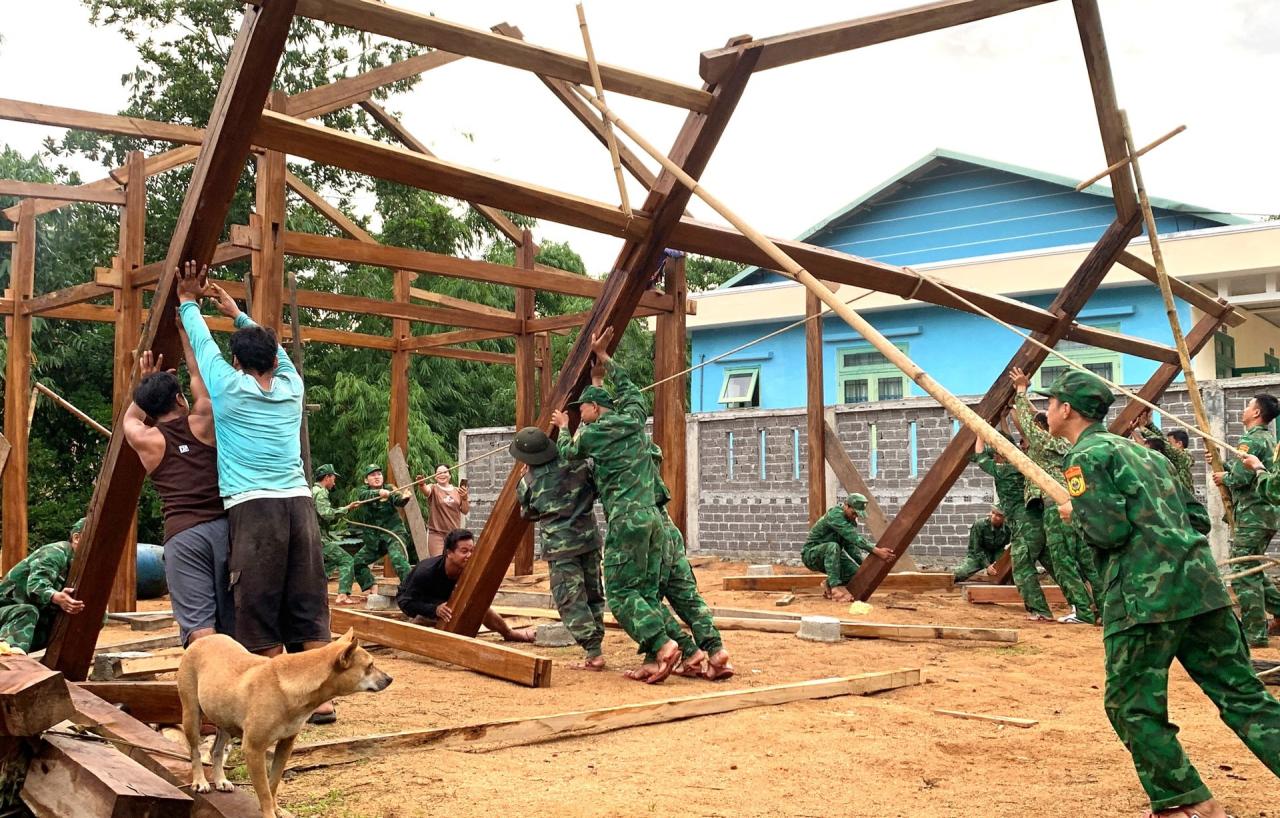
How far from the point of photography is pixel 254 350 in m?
4.70

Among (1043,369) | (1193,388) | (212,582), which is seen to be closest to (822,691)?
(1193,388)

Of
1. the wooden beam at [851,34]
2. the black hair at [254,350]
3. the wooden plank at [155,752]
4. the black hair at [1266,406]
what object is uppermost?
the wooden beam at [851,34]

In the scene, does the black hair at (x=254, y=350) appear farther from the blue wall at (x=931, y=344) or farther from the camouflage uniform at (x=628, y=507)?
the blue wall at (x=931, y=344)

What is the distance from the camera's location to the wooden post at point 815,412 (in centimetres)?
1177

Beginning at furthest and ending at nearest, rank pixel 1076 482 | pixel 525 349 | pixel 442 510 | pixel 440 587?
1. pixel 442 510
2. pixel 525 349
3. pixel 440 587
4. pixel 1076 482

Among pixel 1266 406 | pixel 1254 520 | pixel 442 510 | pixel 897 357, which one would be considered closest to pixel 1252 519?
pixel 1254 520

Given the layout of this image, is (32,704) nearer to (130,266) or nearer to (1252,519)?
(130,266)

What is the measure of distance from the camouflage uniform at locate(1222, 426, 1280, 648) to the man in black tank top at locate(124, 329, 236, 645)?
291 inches

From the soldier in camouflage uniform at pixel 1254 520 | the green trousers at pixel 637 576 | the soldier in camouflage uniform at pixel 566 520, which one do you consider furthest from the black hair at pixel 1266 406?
the soldier in camouflage uniform at pixel 566 520

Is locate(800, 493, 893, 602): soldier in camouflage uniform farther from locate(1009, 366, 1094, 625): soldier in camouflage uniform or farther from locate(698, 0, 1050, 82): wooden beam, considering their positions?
locate(698, 0, 1050, 82): wooden beam

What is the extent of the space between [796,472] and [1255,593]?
7.47 metres

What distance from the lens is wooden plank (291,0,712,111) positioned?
17.4 ft

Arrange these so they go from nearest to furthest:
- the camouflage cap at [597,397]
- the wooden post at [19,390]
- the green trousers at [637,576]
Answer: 1. the green trousers at [637,576]
2. the camouflage cap at [597,397]
3. the wooden post at [19,390]

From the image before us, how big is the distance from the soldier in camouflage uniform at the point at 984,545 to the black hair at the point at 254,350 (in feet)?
29.8
